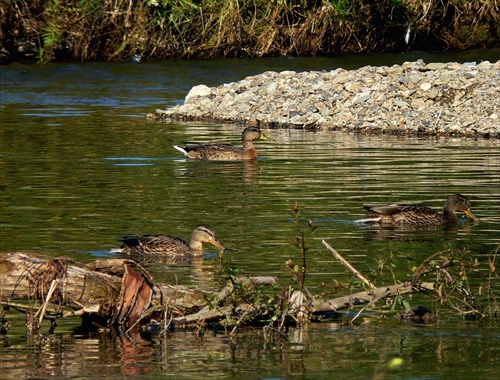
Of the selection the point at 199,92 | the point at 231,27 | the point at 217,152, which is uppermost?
the point at 231,27

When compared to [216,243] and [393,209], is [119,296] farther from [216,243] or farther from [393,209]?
[393,209]

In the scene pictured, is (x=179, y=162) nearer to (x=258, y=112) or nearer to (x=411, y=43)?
(x=258, y=112)

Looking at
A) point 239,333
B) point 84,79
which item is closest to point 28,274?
point 239,333

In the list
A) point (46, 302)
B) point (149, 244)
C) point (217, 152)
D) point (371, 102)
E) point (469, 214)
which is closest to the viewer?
point (46, 302)

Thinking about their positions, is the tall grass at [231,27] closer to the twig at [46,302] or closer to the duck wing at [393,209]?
the duck wing at [393,209]

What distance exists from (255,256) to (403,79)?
56.4 feet

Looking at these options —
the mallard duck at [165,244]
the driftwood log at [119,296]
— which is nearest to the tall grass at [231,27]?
the mallard duck at [165,244]

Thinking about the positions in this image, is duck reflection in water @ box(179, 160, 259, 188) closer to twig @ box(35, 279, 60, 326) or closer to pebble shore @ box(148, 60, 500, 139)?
pebble shore @ box(148, 60, 500, 139)

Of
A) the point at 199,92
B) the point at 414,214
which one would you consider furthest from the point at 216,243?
the point at 199,92

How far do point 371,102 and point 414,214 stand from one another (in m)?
14.2

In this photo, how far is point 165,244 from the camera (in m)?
13.5

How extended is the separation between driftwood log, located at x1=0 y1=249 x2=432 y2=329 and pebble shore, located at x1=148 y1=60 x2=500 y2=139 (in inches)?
671

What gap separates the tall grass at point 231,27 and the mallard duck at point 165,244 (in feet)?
103

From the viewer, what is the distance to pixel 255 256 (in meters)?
13.2
